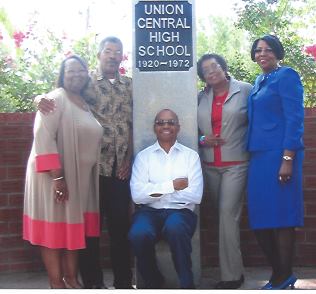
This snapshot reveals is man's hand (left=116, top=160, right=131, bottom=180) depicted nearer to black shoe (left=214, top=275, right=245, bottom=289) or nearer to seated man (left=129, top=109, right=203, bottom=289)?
seated man (left=129, top=109, right=203, bottom=289)

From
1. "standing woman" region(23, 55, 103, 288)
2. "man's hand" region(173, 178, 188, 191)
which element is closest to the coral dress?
"standing woman" region(23, 55, 103, 288)

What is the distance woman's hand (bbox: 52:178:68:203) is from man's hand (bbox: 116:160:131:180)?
58 cm

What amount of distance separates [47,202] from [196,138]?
142cm

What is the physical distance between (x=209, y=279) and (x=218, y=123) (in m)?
1.45

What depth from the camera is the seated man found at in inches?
197

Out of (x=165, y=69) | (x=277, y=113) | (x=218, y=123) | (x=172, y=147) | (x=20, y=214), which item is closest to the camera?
(x=277, y=113)

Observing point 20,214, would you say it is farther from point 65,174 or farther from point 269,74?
point 269,74

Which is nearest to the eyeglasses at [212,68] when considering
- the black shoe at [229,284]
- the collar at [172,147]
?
the collar at [172,147]

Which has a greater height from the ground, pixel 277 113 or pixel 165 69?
pixel 165 69

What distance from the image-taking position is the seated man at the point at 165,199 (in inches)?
197

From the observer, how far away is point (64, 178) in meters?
5.00

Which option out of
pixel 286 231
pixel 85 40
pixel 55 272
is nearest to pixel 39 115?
pixel 55 272

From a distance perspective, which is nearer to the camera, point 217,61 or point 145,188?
point 145,188

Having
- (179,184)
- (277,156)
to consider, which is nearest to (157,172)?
(179,184)
